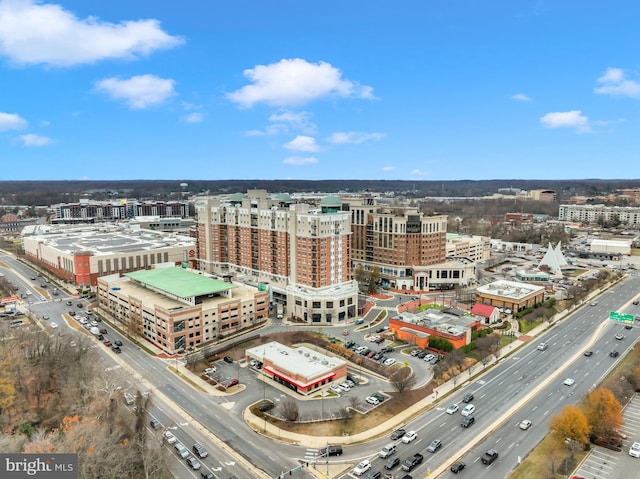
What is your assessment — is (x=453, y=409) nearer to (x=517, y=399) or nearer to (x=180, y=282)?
(x=517, y=399)

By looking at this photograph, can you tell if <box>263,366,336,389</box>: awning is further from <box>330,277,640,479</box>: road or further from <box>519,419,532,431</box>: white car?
<box>519,419,532,431</box>: white car

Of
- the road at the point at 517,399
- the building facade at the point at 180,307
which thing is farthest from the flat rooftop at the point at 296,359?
the road at the point at 517,399

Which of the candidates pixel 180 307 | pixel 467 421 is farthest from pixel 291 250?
pixel 467 421

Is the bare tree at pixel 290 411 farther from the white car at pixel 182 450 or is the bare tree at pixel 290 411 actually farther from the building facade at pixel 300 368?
the white car at pixel 182 450

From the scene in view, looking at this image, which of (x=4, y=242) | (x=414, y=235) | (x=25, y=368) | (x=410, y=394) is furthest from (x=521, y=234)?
(x=4, y=242)

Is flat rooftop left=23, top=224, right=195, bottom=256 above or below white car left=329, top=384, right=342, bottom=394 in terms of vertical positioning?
above

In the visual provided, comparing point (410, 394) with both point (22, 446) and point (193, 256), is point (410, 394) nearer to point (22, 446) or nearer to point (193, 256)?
point (22, 446)

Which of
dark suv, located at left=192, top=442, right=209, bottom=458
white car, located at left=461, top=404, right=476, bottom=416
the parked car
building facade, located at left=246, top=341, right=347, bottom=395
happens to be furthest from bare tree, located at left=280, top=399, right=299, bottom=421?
white car, located at left=461, top=404, right=476, bottom=416
